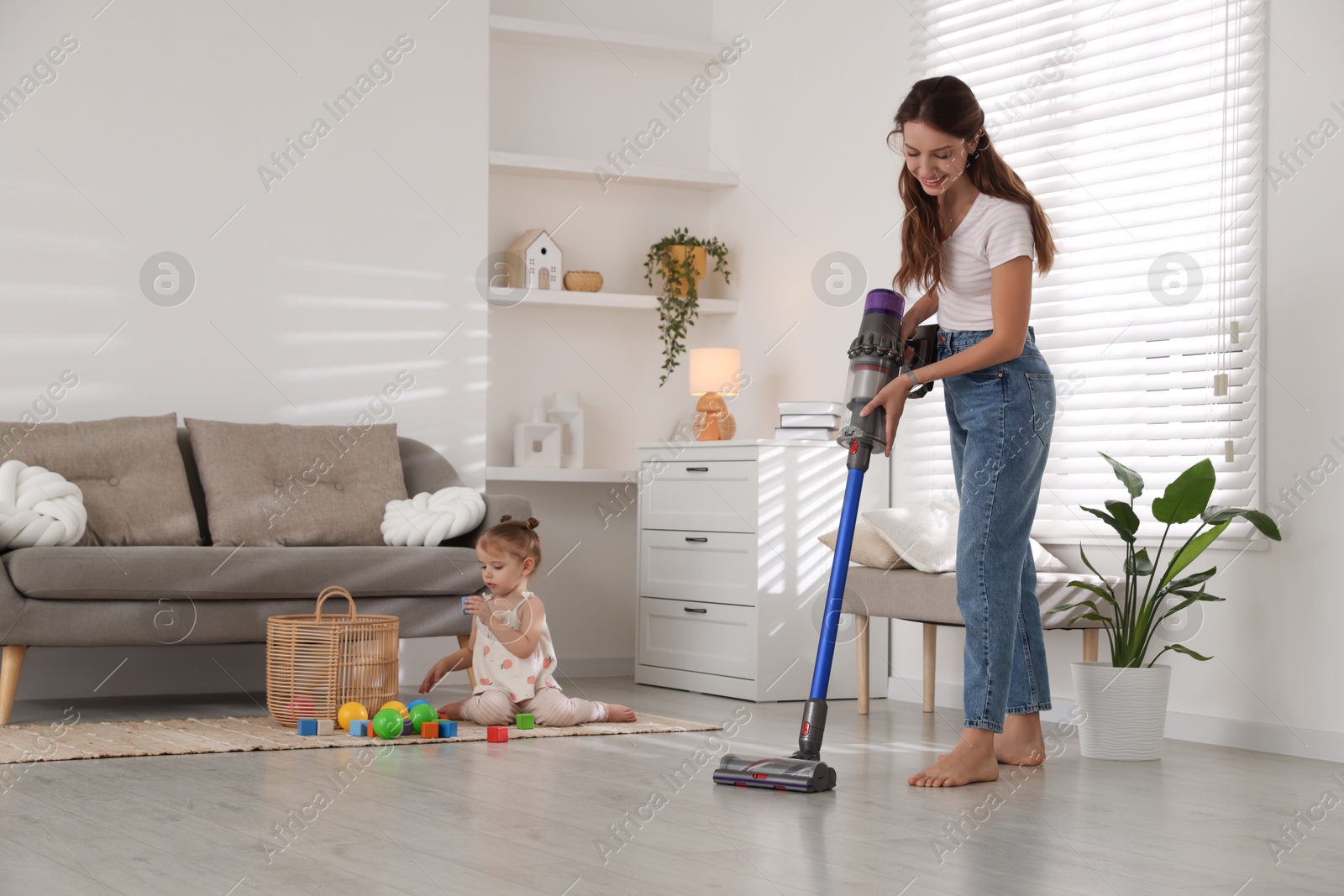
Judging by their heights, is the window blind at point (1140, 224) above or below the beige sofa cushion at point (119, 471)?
above

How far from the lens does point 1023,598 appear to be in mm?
2965

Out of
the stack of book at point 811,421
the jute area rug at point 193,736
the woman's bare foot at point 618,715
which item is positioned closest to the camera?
the jute area rug at point 193,736

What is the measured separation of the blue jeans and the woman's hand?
17cm

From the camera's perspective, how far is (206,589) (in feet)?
12.3

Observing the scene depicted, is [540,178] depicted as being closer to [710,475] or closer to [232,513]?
[710,475]

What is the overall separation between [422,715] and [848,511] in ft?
4.37

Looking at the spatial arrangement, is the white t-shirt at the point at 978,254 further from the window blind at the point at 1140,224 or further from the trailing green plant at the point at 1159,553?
the window blind at the point at 1140,224

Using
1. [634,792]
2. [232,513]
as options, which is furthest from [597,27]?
[634,792]

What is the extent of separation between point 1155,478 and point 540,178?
2.66 meters

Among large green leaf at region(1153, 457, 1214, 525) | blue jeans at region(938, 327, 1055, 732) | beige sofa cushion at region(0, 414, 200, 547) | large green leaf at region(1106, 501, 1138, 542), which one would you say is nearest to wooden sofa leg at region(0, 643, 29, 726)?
beige sofa cushion at region(0, 414, 200, 547)

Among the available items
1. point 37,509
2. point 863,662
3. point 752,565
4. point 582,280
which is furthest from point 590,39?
point 37,509

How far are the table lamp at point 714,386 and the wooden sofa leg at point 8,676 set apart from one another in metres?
2.44

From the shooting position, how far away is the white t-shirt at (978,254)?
105 inches

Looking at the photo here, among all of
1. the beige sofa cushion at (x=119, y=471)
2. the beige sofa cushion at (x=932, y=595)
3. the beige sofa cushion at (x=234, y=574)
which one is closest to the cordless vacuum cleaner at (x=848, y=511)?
the beige sofa cushion at (x=932, y=595)
